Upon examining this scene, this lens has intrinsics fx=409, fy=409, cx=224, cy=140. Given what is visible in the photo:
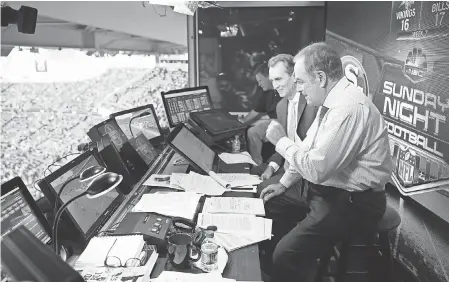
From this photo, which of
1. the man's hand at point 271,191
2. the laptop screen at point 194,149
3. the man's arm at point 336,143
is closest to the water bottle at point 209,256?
the man's arm at point 336,143

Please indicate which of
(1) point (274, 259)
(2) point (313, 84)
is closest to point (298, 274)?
(1) point (274, 259)

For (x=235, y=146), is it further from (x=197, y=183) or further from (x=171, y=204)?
(x=171, y=204)

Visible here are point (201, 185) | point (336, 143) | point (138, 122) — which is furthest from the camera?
point (138, 122)

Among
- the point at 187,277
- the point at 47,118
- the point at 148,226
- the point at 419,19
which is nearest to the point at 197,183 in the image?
the point at 148,226

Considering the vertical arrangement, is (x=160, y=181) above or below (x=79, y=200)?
below

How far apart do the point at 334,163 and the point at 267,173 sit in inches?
35.2

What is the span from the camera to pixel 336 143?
2.00 m

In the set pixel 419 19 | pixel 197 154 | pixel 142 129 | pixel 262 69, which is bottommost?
pixel 197 154

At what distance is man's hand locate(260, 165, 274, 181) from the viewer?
2.82 meters

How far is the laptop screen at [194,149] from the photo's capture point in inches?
105

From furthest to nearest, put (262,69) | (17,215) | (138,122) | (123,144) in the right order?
(262,69) → (138,122) → (123,144) → (17,215)

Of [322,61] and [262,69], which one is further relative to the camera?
[262,69]

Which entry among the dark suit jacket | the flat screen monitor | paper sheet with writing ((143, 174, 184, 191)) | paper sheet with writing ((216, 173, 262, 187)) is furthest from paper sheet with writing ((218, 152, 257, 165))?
paper sheet with writing ((143, 174, 184, 191))

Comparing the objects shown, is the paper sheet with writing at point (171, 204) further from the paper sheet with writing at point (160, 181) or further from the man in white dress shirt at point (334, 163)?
the man in white dress shirt at point (334, 163)
